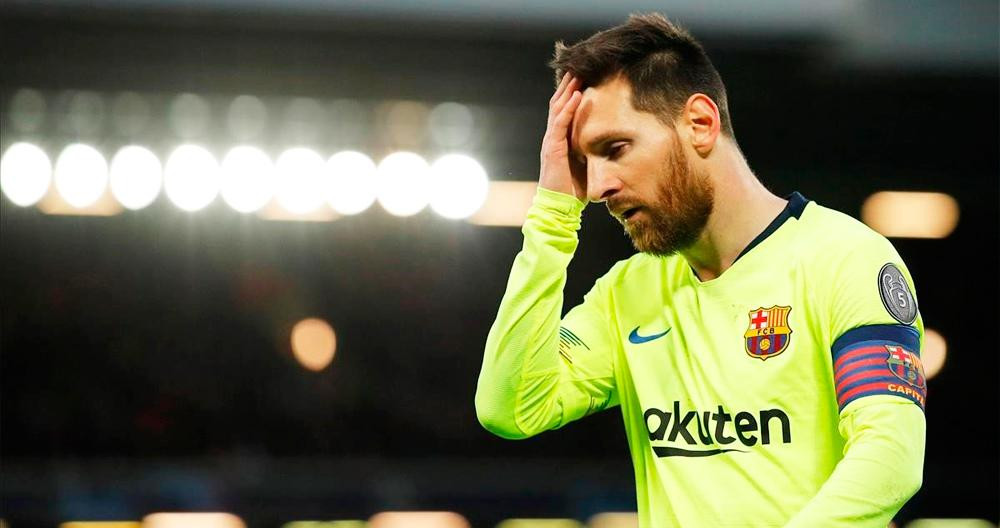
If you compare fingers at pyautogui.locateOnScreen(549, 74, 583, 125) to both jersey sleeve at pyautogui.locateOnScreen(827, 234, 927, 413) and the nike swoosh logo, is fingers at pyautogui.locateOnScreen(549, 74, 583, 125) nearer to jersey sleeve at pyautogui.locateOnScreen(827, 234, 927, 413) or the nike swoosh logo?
the nike swoosh logo

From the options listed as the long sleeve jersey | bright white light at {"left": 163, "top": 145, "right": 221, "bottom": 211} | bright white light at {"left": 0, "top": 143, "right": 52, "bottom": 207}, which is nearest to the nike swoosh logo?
the long sleeve jersey

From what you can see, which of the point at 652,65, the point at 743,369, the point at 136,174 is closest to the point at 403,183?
the point at 136,174

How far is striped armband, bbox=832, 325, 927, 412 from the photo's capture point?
202cm

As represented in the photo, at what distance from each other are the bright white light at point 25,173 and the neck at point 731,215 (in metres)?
6.80

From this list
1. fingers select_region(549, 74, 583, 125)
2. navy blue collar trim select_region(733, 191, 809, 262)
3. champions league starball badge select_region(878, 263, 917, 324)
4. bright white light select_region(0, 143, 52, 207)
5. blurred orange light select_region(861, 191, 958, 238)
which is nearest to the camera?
champions league starball badge select_region(878, 263, 917, 324)

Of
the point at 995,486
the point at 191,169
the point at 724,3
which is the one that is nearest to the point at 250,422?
the point at 191,169

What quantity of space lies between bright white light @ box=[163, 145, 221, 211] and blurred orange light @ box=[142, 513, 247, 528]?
2203 millimetres

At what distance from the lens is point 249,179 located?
8477mm

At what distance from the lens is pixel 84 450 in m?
8.03

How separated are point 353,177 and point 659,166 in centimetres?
623

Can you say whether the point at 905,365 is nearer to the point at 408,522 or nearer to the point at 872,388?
the point at 872,388

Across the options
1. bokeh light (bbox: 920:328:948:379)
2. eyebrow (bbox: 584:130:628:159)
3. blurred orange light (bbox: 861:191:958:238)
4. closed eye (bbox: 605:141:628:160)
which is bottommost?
bokeh light (bbox: 920:328:948:379)

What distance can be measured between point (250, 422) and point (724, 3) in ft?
13.6

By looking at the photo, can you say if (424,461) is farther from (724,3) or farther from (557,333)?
(557,333)
